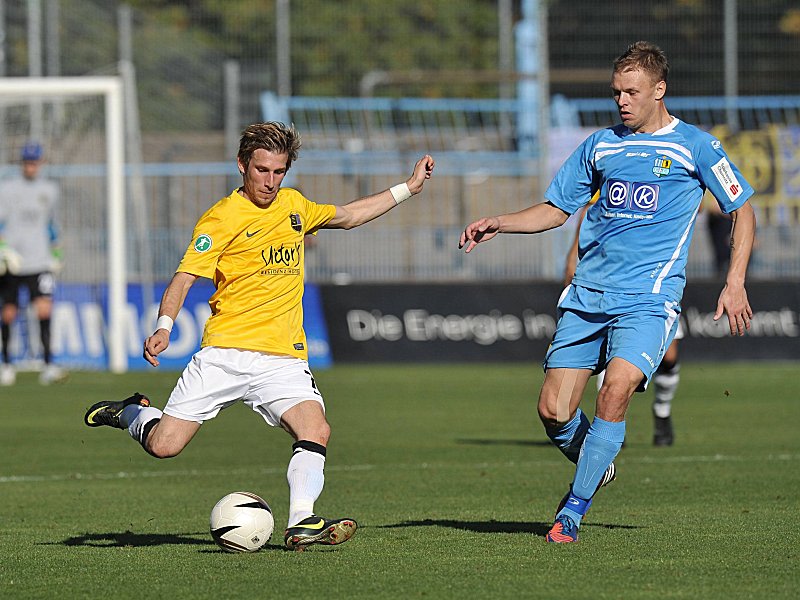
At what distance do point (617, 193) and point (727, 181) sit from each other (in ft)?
1.66

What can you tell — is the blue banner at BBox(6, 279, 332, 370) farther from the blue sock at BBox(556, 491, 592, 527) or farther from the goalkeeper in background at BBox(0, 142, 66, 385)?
the blue sock at BBox(556, 491, 592, 527)

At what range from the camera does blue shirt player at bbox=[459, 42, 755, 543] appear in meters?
6.95

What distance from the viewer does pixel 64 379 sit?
18.3m

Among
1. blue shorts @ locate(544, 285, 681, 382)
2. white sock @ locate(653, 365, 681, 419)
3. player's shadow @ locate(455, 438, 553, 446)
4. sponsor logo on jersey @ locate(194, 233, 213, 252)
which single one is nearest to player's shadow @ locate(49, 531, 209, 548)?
sponsor logo on jersey @ locate(194, 233, 213, 252)

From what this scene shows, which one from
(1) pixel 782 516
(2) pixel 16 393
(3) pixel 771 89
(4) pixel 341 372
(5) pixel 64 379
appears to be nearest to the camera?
(1) pixel 782 516

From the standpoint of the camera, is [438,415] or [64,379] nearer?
[438,415]

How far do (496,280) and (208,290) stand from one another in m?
3.86

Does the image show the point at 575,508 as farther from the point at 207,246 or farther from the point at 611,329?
the point at 207,246

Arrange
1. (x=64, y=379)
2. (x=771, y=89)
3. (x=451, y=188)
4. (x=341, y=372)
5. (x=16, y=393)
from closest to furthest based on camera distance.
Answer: (x=16, y=393), (x=64, y=379), (x=341, y=372), (x=451, y=188), (x=771, y=89)

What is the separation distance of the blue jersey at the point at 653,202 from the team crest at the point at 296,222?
1.35 m

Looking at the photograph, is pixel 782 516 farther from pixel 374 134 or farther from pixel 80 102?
pixel 374 134

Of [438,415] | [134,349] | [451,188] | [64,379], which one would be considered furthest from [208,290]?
[438,415]

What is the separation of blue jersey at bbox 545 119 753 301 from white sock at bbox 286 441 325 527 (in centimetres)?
150

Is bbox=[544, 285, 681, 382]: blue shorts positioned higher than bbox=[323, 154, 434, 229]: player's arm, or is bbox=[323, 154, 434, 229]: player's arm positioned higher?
bbox=[323, 154, 434, 229]: player's arm
